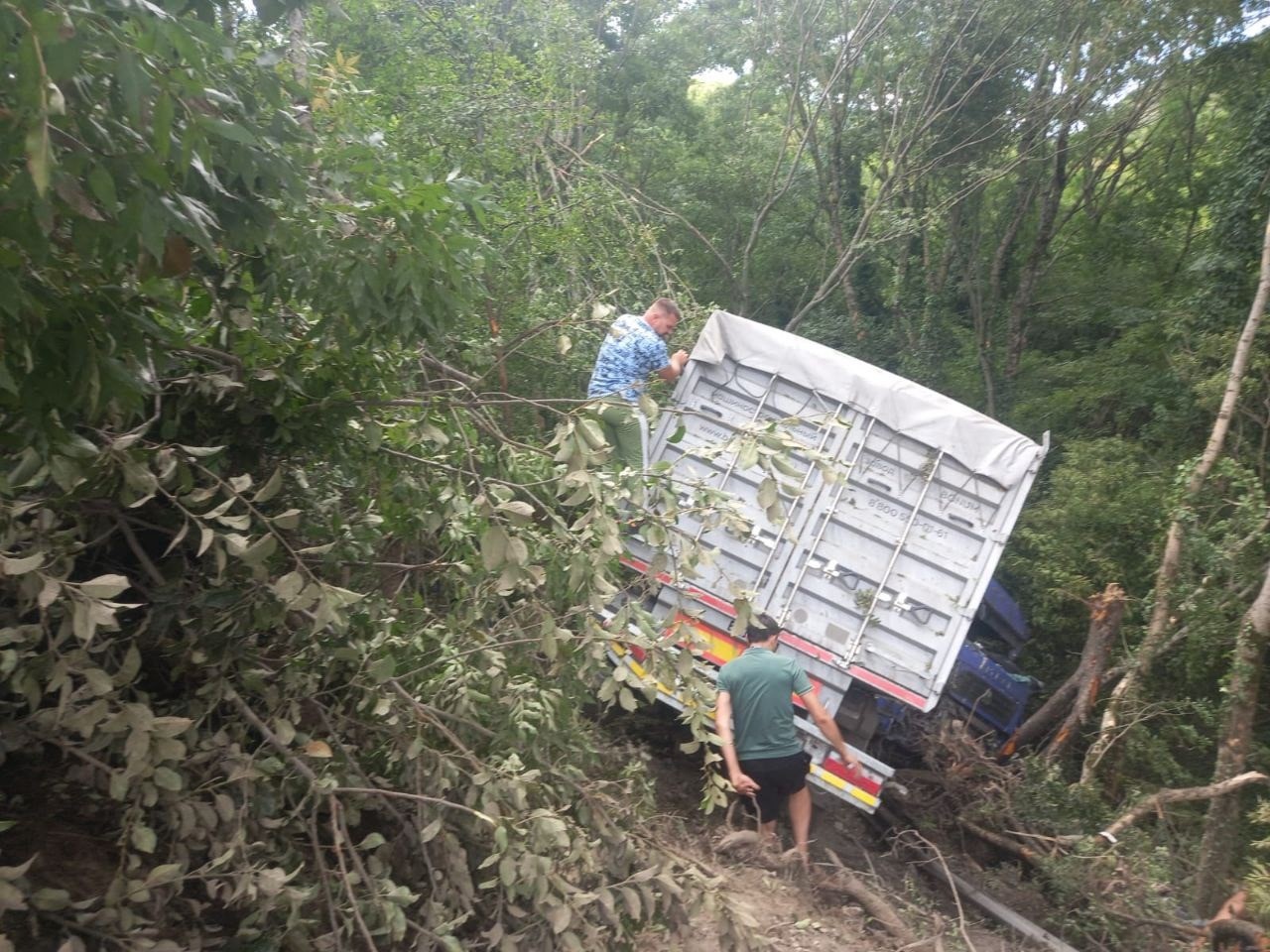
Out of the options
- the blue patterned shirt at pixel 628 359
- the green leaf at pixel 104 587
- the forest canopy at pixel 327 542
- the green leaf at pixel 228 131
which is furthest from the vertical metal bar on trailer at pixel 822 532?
the green leaf at pixel 228 131

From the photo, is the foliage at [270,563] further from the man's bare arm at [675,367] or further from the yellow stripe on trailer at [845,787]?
the man's bare arm at [675,367]

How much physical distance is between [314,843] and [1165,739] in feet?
23.2

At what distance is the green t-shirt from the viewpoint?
6.19 metres

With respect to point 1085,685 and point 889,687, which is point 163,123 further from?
point 1085,685

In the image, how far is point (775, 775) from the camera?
247 inches

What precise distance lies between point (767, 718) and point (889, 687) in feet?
2.71

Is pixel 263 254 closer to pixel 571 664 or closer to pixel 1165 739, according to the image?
pixel 571 664

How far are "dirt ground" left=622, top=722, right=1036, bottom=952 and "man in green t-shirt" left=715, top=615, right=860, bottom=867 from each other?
0.37 meters

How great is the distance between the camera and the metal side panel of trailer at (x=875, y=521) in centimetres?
666

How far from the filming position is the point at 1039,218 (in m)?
14.9

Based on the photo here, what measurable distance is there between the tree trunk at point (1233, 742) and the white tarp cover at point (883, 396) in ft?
6.18

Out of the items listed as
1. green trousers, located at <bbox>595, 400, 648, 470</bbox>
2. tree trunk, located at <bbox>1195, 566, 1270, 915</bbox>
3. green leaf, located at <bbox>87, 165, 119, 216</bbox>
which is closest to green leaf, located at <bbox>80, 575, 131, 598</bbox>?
green leaf, located at <bbox>87, 165, 119, 216</bbox>

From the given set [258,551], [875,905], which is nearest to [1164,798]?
[875,905]

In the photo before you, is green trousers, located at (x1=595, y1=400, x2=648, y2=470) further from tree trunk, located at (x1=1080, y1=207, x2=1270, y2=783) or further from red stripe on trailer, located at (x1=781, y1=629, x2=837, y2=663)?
tree trunk, located at (x1=1080, y1=207, x2=1270, y2=783)
